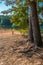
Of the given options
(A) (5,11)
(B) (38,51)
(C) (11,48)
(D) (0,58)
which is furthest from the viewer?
(A) (5,11)

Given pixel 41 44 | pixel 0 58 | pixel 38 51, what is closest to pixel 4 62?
pixel 0 58

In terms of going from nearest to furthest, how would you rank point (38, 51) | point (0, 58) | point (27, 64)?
point (27, 64) → point (0, 58) → point (38, 51)

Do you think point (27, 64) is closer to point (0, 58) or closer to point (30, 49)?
point (0, 58)

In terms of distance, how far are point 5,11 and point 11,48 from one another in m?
3.51

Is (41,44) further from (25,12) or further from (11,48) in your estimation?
(25,12)

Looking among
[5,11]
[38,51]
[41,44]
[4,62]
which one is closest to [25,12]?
[5,11]

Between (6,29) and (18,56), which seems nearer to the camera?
(18,56)

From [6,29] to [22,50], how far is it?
10.3 meters

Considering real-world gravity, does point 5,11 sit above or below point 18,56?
above

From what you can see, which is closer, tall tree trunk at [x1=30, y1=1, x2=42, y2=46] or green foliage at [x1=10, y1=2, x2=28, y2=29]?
tall tree trunk at [x1=30, y1=1, x2=42, y2=46]

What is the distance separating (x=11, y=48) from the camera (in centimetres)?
923

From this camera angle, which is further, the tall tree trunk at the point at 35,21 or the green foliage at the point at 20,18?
the green foliage at the point at 20,18

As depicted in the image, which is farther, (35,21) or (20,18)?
(20,18)

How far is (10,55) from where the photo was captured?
8.09 m
